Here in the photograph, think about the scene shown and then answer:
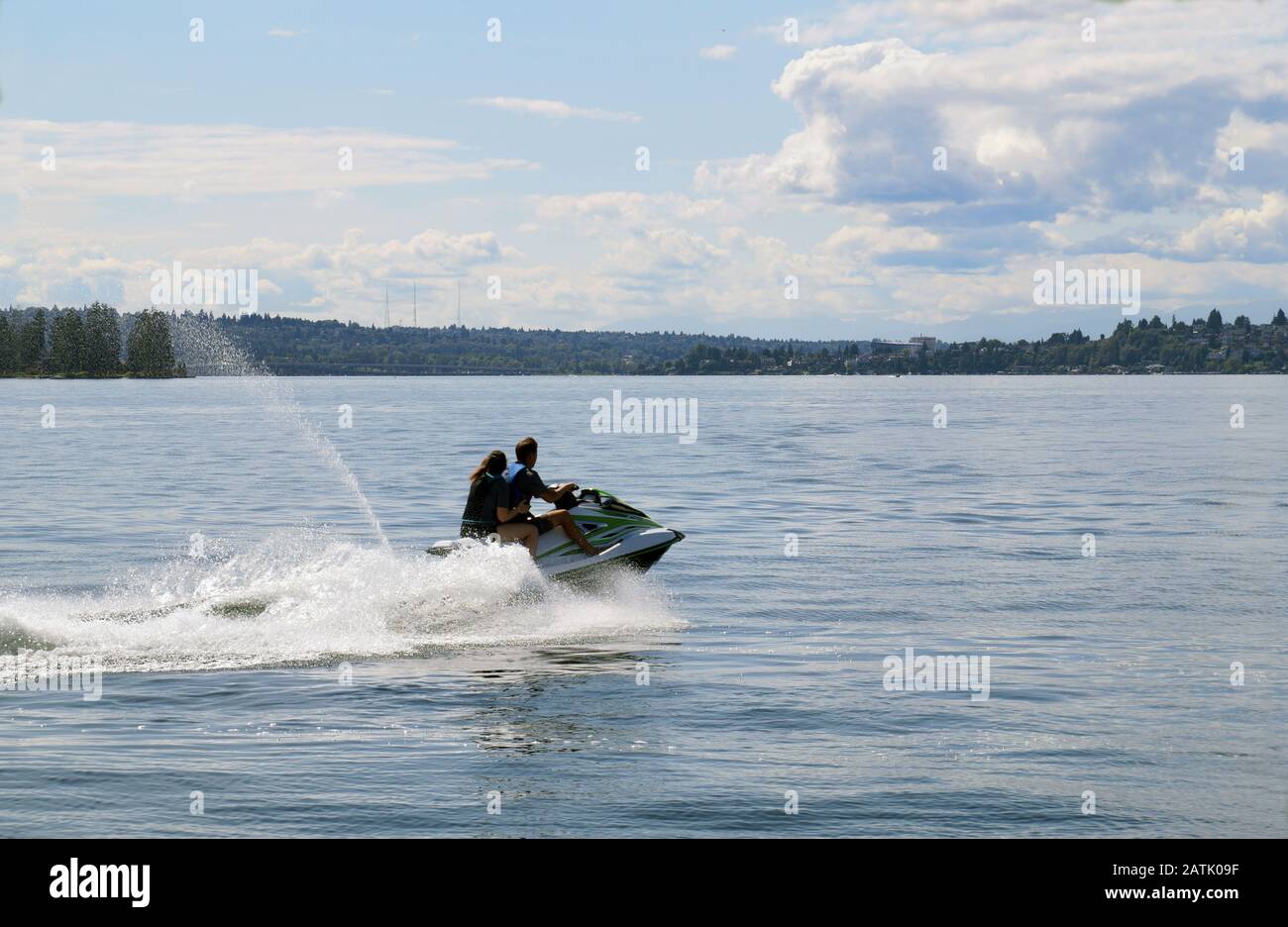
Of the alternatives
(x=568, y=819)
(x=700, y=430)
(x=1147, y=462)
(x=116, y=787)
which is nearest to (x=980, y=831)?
(x=568, y=819)

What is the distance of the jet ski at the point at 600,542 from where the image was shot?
17594mm

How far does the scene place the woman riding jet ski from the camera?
56.0 ft

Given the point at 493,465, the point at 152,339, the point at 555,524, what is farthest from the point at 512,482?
the point at 152,339

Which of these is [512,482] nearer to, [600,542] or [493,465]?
[493,465]

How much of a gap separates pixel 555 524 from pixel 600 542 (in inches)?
24.4

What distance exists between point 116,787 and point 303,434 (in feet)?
216

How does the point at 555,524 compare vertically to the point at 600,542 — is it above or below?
above

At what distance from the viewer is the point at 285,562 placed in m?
21.4

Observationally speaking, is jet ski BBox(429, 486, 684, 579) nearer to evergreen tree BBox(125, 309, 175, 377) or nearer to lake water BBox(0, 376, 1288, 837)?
lake water BBox(0, 376, 1288, 837)

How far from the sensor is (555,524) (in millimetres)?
17641

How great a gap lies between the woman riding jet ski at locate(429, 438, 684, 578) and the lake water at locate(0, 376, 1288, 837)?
395 millimetres

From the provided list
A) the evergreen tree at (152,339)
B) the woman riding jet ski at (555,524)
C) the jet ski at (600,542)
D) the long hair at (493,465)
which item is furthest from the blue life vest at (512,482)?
the evergreen tree at (152,339)

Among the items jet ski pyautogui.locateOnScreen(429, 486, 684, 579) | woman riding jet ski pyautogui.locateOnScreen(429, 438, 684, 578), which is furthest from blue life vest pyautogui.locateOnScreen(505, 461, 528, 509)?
jet ski pyautogui.locateOnScreen(429, 486, 684, 579)
